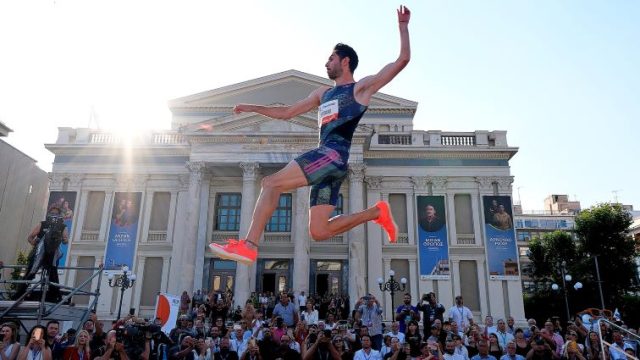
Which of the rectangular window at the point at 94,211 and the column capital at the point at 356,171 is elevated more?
the column capital at the point at 356,171

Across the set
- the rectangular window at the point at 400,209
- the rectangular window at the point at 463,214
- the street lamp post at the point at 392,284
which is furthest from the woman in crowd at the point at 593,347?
the rectangular window at the point at 463,214

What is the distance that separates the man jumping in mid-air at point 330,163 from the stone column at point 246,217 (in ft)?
69.4

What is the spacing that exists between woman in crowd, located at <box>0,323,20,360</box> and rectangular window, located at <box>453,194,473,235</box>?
2606 cm

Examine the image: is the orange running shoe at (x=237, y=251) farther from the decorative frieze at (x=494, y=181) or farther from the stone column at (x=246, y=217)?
the decorative frieze at (x=494, y=181)

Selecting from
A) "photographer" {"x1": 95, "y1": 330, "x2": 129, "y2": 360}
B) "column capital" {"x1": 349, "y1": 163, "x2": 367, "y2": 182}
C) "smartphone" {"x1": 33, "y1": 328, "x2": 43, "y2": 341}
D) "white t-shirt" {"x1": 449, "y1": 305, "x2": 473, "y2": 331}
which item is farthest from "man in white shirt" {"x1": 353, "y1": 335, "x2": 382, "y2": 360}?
"column capital" {"x1": 349, "y1": 163, "x2": 367, "y2": 182}

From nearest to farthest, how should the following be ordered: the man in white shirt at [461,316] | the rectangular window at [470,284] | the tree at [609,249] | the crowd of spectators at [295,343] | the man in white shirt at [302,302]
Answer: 1. the crowd of spectators at [295,343]
2. the man in white shirt at [461,316]
3. the man in white shirt at [302,302]
4. the rectangular window at [470,284]
5. the tree at [609,249]

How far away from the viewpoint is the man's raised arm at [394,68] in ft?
14.9

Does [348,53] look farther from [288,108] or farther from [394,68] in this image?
[288,108]

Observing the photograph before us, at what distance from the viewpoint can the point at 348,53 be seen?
5008 millimetres

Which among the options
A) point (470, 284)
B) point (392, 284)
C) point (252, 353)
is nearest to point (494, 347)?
point (252, 353)

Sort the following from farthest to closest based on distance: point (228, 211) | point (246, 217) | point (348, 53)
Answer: point (228, 211) → point (246, 217) → point (348, 53)

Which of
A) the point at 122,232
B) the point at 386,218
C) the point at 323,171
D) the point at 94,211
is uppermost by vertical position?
the point at 94,211

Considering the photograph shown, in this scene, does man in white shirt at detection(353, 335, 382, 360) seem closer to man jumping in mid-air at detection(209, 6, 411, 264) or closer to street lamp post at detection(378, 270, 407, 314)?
man jumping in mid-air at detection(209, 6, 411, 264)

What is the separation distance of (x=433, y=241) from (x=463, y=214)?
11.1 feet
